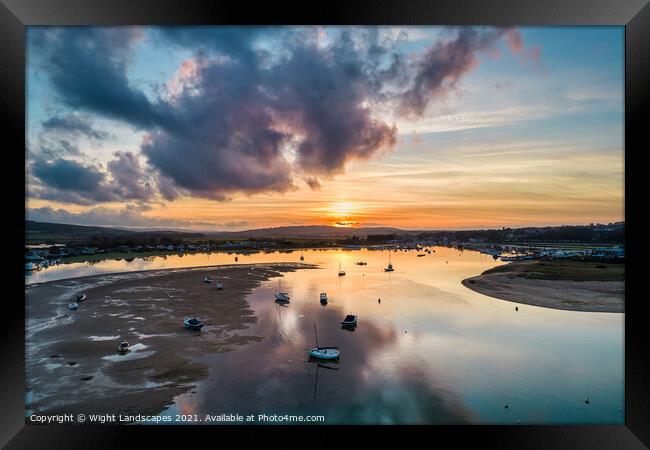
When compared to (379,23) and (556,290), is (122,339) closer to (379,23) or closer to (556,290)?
(379,23)

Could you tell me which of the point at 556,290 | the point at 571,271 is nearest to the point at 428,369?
the point at 556,290

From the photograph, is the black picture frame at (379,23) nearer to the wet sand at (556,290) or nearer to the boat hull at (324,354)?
the boat hull at (324,354)

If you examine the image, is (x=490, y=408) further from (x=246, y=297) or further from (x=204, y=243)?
(x=204, y=243)

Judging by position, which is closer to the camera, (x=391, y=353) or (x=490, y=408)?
(x=490, y=408)

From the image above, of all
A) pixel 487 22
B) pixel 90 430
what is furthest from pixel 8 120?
pixel 487 22

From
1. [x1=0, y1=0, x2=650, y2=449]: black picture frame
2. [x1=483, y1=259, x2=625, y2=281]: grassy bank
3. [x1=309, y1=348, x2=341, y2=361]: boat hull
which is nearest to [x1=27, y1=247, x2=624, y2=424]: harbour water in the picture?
[x1=309, y1=348, x2=341, y2=361]: boat hull

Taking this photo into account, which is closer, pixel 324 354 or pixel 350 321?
pixel 324 354

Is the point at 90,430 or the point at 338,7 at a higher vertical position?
the point at 338,7

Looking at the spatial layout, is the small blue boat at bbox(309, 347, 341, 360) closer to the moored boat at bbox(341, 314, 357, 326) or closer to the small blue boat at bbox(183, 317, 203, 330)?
the moored boat at bbox(341, 314, 357, 326)
